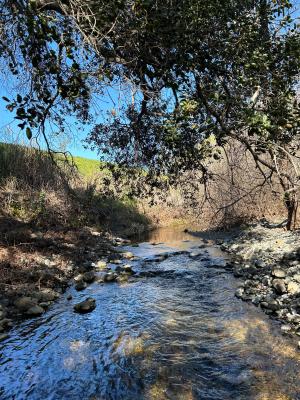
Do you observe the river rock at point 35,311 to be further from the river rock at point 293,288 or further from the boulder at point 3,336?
the river rock at point 293,288

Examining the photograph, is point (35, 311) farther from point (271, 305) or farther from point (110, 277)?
point (271, 305)

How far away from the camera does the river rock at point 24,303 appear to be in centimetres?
720

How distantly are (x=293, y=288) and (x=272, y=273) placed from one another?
1.19 meters

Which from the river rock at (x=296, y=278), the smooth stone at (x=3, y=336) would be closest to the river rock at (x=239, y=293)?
the river rock at (x=296, y=278)

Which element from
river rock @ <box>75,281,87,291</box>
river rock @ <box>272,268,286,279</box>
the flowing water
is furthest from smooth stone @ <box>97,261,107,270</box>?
river rock @ <box>272,268,286,279</box>

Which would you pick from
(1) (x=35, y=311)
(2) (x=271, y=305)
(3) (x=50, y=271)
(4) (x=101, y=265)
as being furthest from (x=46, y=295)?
(2) (x=271, y=305)

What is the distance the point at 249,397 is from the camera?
13.9 ft

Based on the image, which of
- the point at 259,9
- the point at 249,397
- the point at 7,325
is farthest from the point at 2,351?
the point at 259,9

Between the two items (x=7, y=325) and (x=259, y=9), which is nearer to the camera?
(x=259, y=9)

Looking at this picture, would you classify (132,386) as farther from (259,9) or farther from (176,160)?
(259,9)

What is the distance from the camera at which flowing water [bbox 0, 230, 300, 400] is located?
4465 mm

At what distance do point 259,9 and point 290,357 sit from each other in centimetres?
564

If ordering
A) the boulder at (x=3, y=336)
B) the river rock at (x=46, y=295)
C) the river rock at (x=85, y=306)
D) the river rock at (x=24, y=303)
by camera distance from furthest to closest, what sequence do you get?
1. the river rock at (x=46, y=295)
2. the river rock at (x=85, y=306)
3. the river rock at (x=24, y=303)
4. the boulder at (x=3, y=336)

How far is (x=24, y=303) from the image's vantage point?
7.27 metres
